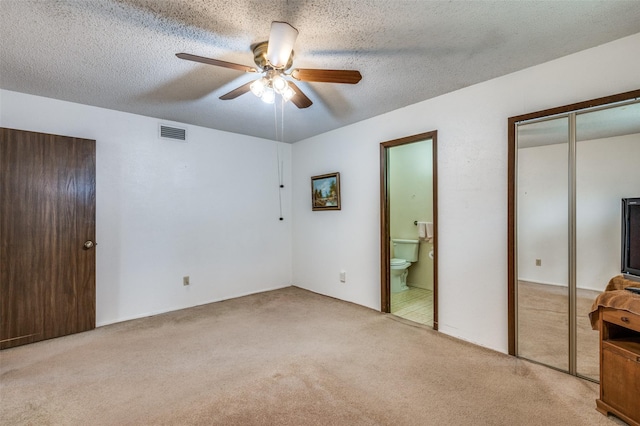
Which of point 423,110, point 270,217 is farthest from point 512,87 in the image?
point 270,217

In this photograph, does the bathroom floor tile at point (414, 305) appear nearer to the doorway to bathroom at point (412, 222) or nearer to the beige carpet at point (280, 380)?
the doorway to bathroom at point (412, 222)

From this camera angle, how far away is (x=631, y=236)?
6.23ft

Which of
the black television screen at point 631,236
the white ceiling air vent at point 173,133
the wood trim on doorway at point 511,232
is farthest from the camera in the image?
the white ceiling air vent at point 173,133

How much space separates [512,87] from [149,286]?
4192 mm

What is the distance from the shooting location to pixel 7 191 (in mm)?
2641

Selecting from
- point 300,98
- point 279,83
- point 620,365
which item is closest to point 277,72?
point 279,83

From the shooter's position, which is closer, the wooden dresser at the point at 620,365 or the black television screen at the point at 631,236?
the wooden dresser at the point at 620,365

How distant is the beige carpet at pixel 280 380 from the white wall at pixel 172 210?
2.06 ft

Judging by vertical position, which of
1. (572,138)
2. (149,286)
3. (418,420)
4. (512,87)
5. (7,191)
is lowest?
(418,420)

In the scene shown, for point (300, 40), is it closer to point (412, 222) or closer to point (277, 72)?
point (277, 72)

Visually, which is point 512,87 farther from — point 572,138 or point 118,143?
point 118,143

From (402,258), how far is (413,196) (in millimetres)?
986

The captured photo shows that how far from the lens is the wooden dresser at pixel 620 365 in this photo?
62.0 inches

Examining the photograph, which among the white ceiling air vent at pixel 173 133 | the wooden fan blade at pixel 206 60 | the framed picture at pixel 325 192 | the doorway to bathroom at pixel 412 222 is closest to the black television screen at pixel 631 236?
the doorway to bathroom at pixel 412 222
